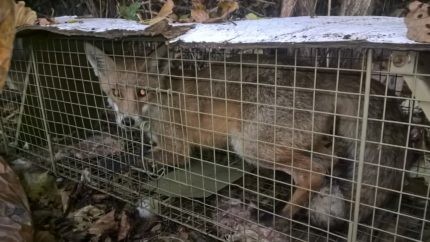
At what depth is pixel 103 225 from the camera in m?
3.33

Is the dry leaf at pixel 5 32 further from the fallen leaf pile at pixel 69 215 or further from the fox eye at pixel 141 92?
the fox eye at pixel 141 92

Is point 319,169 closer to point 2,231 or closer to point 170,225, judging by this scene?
point 170,225

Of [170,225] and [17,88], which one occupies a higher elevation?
[17,88]

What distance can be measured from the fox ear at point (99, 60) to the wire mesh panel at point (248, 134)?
14 mm

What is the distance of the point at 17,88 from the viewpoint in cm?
416

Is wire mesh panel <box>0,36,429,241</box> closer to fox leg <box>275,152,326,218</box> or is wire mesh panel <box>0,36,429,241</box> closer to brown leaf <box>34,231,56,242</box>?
fox leg <box>275,152,326,218</box>

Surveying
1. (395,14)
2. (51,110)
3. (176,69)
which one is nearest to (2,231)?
(51,110)

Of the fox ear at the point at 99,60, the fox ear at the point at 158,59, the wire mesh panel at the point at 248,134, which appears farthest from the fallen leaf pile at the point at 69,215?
the fox ear at the point at 158,59

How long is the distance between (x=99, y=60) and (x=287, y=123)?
1875 mm

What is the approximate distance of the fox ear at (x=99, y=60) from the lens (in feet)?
11.2

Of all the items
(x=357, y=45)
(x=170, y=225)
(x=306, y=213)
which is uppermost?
(x=357, y=45)

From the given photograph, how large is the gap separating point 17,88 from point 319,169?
3.40m

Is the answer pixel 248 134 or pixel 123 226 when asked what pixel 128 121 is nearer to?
pixel 123 226

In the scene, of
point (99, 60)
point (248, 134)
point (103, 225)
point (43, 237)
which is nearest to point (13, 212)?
point (43, 237)
